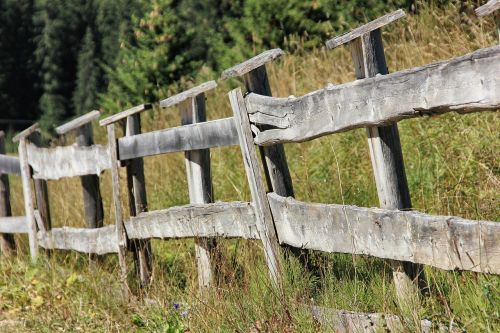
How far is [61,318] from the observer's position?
20.9 ft

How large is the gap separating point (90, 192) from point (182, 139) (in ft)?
6.54

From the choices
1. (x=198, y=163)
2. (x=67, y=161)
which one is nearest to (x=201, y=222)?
(x=198, y=163)

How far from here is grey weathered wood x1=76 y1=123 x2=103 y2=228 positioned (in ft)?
25.3

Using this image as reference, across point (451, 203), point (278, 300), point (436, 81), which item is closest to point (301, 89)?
point (451, 203)

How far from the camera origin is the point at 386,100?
4066 millimetres

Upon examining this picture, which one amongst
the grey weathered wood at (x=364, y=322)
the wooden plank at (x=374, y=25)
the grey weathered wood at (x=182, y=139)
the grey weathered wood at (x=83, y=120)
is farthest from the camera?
the grey weathered wood at (x=83, y=120)

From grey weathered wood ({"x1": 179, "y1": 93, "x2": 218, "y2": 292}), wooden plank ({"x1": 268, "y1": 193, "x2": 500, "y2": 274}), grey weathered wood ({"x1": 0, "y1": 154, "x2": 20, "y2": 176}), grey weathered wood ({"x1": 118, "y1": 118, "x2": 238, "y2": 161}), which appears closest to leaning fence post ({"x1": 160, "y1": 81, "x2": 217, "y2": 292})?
grey weathered wood ({"x1": 179, "y1": 93, "x2": 218, "y2": 292})

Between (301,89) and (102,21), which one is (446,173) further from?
(102,21)

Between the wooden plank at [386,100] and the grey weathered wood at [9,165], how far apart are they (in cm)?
435

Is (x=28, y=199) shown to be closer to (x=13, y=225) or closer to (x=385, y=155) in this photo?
(x=13, y=225)

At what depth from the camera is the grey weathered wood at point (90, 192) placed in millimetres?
7723

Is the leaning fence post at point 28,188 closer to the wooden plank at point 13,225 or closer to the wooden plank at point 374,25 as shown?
the wooden plank at point 13,225

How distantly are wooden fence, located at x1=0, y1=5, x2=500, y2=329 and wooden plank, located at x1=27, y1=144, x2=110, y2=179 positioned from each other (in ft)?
0.05

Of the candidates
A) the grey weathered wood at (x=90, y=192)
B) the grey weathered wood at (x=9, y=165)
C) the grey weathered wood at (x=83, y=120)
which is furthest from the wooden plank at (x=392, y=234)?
the grey weathered wood at (x=9, y=165)
